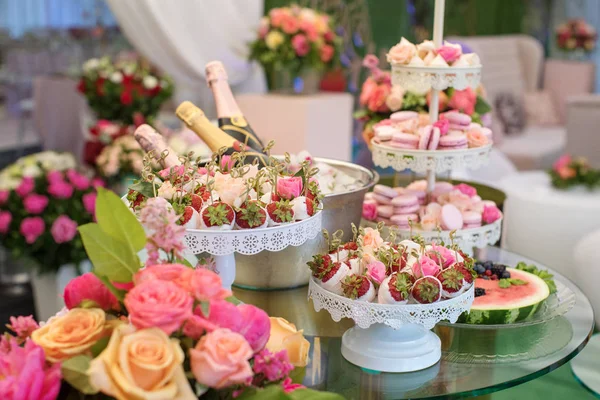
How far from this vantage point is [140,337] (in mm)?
768

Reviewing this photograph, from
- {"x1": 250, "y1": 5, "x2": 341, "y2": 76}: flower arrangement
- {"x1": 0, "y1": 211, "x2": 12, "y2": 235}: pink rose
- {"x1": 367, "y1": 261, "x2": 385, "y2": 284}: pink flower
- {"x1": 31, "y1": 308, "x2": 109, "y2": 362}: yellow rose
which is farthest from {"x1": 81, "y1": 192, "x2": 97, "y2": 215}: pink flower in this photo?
{"x1": 31, "y1": 308, "x2": 109, "y2": 362}: yellow rose

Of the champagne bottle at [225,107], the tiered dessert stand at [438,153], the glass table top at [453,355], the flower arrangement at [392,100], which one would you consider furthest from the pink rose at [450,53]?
the glass table top at [453,355]

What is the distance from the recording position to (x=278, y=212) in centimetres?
112

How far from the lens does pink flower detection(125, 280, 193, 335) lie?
0.76 metres

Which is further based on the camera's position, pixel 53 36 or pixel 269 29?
pixel 53 36

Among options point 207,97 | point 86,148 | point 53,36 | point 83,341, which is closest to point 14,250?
point 86,148

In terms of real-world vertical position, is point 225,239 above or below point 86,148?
above

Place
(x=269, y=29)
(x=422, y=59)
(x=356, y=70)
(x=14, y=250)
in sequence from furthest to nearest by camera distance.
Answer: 1. (x=356, y=70)
2. (x=269, y=29)
3. (x=14, y=250)
4. (x=422, y=59)

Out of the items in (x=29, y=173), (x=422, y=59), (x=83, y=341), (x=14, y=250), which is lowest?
(x=14, y=250)

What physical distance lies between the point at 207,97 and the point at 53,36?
2.54 meters

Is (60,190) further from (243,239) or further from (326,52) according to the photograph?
(243,239)

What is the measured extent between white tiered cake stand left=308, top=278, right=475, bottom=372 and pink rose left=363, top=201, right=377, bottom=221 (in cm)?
44

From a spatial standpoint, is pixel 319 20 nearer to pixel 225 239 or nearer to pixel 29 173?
pixel 29 173

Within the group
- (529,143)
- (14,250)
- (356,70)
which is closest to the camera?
(14,250)
